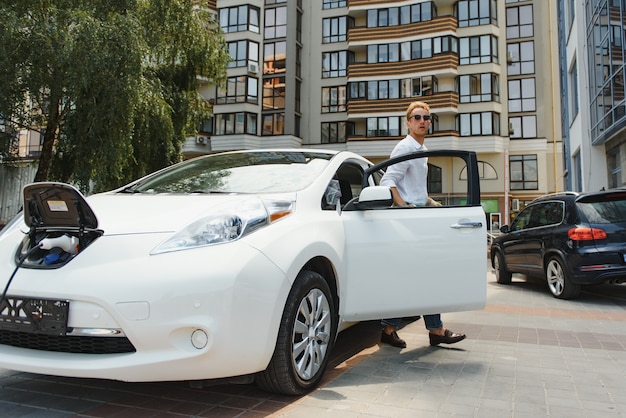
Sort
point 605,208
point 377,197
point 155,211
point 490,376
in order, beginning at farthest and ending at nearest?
point 605,208 → point 490,376 → point 377,197 → point 155,211

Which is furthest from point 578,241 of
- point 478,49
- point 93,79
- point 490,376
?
point 478,49

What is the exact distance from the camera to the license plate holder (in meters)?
2.38

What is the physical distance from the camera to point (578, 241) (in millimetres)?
7027

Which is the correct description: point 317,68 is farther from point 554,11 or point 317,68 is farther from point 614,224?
point 614,224

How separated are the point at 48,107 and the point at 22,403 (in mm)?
12406

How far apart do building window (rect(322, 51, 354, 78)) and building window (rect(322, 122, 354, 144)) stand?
12.7ft

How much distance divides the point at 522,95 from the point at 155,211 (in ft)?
124

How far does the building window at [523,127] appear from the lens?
116 feet

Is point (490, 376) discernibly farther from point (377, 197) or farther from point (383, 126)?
point (383, 126)

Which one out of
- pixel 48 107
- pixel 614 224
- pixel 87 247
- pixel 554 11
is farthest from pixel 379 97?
pixel 87 247

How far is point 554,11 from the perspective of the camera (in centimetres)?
3503

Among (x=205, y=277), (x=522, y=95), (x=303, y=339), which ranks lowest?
A: (x=303, y=339)

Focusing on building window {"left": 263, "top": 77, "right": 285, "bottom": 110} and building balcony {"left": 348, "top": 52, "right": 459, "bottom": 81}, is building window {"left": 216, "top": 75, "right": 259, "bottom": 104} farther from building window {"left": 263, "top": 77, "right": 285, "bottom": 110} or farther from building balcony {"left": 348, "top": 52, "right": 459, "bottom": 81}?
building balcony {"left": 348, "top": 52, "right": 459, "bottom": 81}

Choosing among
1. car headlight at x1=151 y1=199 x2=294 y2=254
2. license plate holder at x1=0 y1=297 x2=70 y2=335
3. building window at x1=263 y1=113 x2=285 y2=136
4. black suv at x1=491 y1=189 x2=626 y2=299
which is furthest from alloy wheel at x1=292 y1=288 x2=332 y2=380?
building window at x1=263 y1=113 x2=285 y2=136
